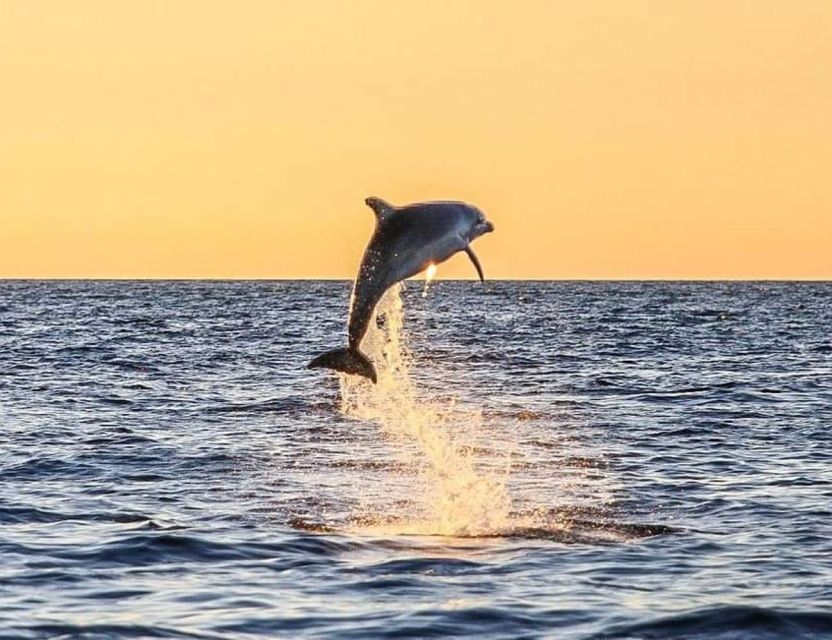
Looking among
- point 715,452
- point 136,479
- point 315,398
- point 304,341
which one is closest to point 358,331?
point 136,479

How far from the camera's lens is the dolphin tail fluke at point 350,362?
16797 millimetres

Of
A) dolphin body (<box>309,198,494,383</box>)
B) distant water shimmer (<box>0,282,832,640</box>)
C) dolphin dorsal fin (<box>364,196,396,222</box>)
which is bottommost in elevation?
distant water shimmer (<box>0,282,832,640</box>)

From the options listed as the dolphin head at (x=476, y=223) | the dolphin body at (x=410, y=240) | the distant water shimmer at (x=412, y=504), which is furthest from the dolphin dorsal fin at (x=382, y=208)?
the distant water shimmer at (x=412, y=504)

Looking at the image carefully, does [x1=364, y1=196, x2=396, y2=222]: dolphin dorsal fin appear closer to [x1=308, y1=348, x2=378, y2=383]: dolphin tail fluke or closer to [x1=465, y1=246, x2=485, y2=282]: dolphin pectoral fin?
[x1=465, y1=246, x2=485, y2=282]: dolphin pectoral fin

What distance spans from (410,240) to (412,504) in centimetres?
806

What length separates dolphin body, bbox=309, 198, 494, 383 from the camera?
50.7 ft

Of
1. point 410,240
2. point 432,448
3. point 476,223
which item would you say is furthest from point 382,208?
point 432,448

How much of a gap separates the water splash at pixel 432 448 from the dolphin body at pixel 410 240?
399mm

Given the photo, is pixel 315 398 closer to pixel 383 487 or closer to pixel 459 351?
pixel 383 487

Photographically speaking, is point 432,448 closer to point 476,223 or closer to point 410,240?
point 476,223

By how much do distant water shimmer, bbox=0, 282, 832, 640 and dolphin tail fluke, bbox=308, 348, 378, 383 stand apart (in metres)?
0.67

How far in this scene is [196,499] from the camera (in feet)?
76.2

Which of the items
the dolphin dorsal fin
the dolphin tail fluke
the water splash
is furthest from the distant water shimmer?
the dolphin dorsal fin

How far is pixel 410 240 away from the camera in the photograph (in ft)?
50.7
